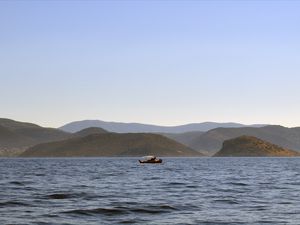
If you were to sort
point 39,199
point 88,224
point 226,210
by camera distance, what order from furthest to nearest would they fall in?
point 39,199 → point 226,210 → point 88,224

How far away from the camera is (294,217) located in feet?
130

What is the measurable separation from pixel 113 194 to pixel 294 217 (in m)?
22.6

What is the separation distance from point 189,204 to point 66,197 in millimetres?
12047

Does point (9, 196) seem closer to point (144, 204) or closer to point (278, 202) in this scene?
point (144, 204)

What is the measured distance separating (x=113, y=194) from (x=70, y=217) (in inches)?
737

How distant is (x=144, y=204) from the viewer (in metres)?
47.8

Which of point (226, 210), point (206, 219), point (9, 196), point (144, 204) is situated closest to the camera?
point (206, 219)

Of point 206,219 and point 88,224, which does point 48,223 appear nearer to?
point 88,224

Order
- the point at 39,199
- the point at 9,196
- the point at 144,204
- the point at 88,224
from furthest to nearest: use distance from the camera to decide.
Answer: the point at 9,196 → the point at 39,199 → the point at 144,204 → the point at 88,224

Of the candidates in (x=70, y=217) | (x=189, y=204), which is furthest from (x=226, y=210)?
(x=70, y=217)

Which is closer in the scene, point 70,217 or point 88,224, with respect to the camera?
point 88,224

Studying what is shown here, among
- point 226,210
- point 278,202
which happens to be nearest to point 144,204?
point 226,210

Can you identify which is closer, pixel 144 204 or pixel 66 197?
pixel 144 204

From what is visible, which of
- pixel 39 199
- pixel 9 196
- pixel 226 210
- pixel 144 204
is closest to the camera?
pixel 226 210
